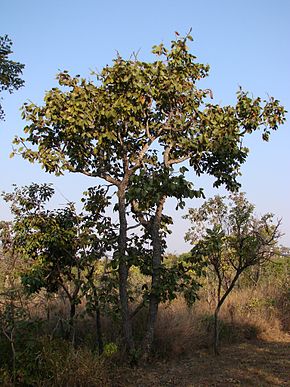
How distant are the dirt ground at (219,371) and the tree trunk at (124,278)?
0.51m

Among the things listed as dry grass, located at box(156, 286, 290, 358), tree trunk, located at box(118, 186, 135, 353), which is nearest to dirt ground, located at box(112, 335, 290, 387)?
dry grass, located at box(156, 286, 290, 358)

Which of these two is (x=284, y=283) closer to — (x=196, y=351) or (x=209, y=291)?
(x=209, y=291)

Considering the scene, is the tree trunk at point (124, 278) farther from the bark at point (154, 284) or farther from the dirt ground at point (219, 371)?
the dirt ground at point (219, 371)

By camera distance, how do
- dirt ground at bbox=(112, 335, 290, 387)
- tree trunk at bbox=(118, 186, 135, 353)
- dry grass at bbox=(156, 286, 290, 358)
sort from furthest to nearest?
1. dry grass at bbox=(156, 286, 290, 358)
2. tree trunk at bbox=(118, 186, 135, 353)
3. dirt ground at bbox=(112, 335, 290, 387)

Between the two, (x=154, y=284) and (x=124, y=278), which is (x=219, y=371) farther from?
(x=124, y=278)

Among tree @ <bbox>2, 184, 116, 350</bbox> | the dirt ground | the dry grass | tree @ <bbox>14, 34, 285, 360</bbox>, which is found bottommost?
the dirt ground

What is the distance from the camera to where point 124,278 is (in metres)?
6.34

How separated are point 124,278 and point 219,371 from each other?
205 centimetres

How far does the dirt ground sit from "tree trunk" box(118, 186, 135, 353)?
513 millimetres

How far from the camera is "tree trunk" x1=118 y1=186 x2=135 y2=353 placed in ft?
20.4

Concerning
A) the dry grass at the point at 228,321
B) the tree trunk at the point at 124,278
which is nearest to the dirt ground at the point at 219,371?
the dry grass at the point at 228,321

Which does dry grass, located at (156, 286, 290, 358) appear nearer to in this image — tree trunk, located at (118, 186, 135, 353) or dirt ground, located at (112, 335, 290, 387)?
dirt ground, located at (112, 335, 290, 387)

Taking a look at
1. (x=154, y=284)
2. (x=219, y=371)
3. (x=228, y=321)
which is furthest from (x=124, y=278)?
(x=228, y=321)

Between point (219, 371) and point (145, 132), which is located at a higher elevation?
point (145, 132)
